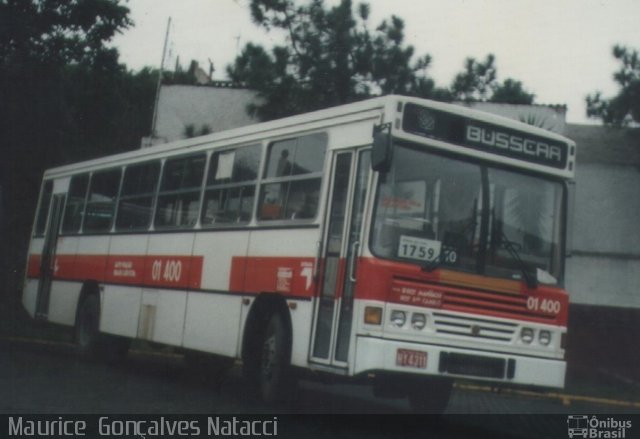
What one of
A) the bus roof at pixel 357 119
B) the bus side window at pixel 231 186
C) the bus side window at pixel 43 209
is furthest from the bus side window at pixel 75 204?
the bus side window at pixel 231 186

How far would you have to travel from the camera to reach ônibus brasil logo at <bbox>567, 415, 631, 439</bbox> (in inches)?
446

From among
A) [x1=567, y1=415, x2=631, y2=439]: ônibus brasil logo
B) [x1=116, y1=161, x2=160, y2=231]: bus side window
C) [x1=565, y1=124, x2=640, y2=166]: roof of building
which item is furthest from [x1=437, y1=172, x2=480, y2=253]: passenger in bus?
[x1=565, y1=124, x2=640, y2=166]: roof of building

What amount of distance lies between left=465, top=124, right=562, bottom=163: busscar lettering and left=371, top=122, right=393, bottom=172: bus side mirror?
44.9 inches

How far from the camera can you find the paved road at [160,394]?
35.1 ft

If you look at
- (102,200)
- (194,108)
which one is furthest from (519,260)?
(194,108)

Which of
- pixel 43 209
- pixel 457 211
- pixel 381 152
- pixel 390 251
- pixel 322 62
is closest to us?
pixel 381 152

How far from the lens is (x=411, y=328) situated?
10203mm

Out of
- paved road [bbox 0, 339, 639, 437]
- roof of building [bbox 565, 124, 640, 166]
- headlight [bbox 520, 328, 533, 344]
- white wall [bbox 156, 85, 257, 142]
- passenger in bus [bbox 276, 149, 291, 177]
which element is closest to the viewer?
paved road [bbox 0, 339, 639, 437]

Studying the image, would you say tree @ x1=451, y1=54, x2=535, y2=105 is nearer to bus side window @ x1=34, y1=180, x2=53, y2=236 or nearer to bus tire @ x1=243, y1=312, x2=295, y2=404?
bus side window @ x1=34, y1=180, x2=53, y2=236

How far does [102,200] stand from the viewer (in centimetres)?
1744

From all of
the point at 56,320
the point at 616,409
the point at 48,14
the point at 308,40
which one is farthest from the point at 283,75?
the point at 616,409

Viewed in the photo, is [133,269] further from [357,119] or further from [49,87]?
[49,87]

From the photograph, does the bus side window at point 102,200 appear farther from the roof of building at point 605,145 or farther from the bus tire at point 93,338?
the roof of building at point 605,145

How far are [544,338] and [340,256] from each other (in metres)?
2.17
